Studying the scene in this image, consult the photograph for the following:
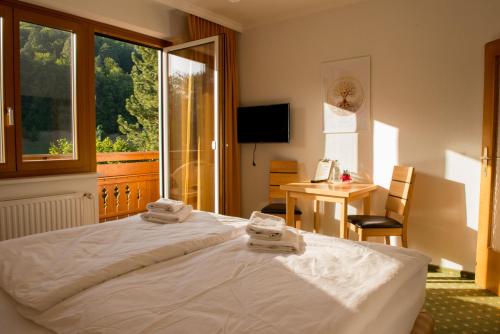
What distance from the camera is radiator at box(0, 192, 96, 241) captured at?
9.36 ft

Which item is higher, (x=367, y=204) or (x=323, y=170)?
(x=323, y=170)

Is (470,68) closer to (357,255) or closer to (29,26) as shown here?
(357,255)

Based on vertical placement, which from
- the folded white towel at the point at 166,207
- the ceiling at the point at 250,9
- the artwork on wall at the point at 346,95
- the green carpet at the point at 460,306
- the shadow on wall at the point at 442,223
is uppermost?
the ceiling at the point at 250,9

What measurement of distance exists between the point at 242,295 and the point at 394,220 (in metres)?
2.33

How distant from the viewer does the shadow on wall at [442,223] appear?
314cm

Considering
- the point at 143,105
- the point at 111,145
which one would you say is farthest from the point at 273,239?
the point at 143,105

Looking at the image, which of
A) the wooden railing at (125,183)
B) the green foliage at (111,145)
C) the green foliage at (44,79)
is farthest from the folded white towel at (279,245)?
the green foliage at (111,145)

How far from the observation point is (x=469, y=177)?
3.09 m

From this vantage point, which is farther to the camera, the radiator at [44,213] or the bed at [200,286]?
the radiator at [44,213]

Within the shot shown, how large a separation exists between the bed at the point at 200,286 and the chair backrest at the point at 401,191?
1.44 m

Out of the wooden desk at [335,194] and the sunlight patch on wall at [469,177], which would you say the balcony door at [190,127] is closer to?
the wooden desk at [335,194]

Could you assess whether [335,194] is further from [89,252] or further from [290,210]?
[89,252]

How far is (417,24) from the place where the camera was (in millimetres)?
A: 3342

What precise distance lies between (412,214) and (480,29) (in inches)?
65.8
